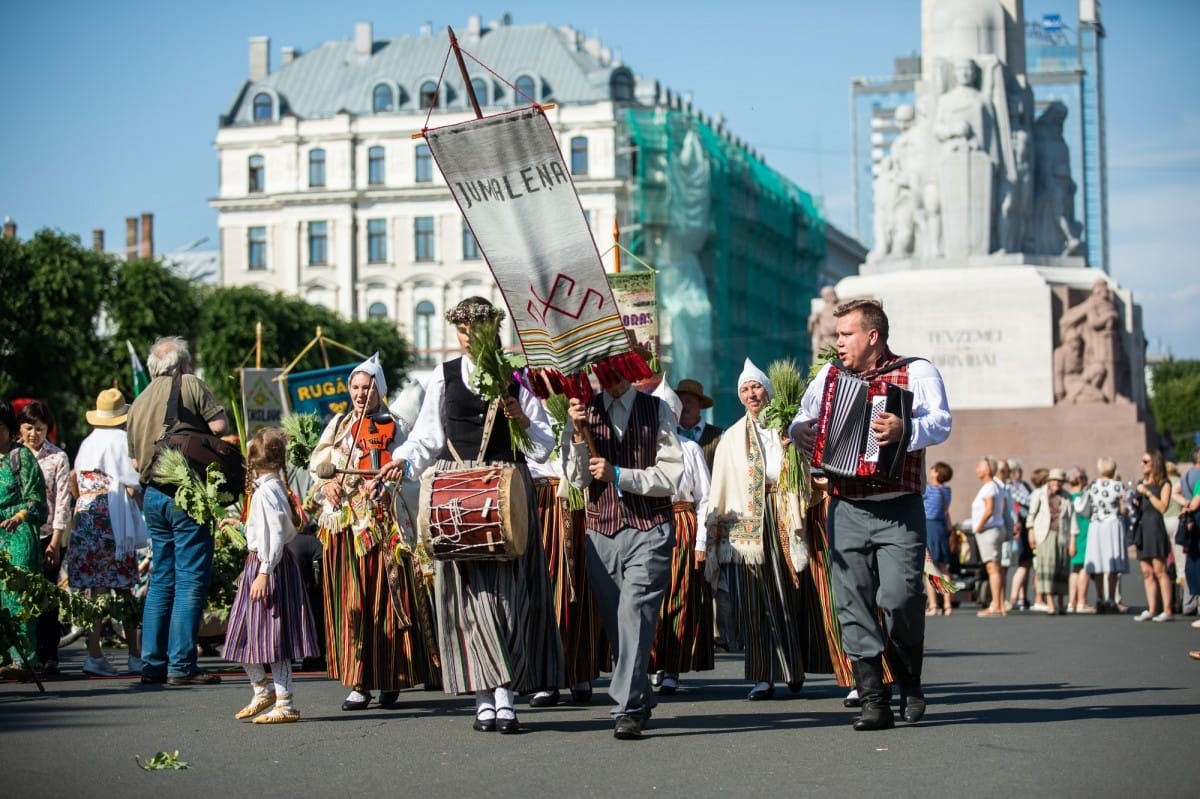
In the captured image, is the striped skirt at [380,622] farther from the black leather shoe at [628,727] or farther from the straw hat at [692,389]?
the straw hat at [692,389]

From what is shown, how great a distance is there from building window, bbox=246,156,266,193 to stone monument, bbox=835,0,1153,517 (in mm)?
59159

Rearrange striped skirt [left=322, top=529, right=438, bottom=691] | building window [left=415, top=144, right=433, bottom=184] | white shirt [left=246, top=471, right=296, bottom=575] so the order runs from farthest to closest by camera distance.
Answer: building window [left=415, top=144, right=433, bottom=184], striped skirt [left=322, top=529, right=438, bottom=691], white shirt [left=246, top=471, right=296, bottom=575]

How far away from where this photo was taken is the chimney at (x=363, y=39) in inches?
3580

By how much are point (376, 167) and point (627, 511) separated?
79.2 meters

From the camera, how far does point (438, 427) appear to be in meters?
9.41

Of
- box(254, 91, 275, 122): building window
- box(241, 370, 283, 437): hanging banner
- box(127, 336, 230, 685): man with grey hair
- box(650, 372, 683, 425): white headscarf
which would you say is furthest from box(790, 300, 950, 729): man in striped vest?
box(254, 91, 275, 122): building window

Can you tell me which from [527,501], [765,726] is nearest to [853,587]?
[765,726]

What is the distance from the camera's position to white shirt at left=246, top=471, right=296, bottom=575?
9.80m

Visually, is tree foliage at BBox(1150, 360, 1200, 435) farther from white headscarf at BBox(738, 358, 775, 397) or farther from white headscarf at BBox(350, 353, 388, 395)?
white headscarf at BBox(350, 353, 388, 395)

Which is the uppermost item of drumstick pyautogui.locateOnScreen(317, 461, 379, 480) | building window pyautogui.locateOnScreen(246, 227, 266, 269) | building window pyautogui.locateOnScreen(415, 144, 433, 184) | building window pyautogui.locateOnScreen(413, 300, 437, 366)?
building window pyautogui.locateOnScreen(415, 144, 433, 184)

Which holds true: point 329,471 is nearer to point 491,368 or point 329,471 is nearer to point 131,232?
point 491,368

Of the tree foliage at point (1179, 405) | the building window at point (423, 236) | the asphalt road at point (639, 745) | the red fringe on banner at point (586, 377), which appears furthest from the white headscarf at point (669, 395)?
the tree foliage at point (1179, 405)

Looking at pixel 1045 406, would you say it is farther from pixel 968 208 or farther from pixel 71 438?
pixel 71 438

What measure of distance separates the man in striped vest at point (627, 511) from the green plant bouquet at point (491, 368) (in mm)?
243
